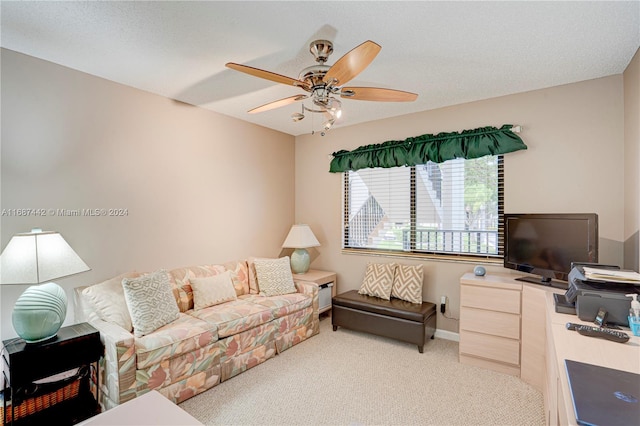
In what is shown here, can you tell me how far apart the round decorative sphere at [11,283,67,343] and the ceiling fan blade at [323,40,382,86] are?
7.49ft

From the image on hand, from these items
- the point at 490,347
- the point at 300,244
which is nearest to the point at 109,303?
the point at 300,244

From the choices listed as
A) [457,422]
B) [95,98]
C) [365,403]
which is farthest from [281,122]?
[457,422]

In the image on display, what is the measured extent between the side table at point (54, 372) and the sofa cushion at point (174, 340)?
284 millimetres

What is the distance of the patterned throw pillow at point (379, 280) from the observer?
3736 millimetres

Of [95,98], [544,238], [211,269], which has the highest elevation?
[95,98]

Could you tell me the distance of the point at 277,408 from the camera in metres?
2.36

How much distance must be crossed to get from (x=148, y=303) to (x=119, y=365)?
54cm

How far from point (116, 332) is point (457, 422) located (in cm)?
243

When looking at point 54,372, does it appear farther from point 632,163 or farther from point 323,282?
point 632,163

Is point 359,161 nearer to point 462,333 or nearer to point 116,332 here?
point 462,333

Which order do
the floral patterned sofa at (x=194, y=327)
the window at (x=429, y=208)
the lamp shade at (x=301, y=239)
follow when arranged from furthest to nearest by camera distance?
the lamp shade at (x=301, y=239) < the window at (x=429, y=208) < the floral patterned sofa at (x=194, y=327)

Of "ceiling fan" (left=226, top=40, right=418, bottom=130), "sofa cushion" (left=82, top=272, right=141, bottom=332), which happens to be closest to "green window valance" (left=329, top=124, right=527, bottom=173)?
"ceiling fan" (left=226, top=40, right=418, bottom=130)

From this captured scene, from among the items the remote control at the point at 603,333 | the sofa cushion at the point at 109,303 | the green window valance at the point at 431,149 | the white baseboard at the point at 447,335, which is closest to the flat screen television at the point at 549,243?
the green window valance at the point at 431,149

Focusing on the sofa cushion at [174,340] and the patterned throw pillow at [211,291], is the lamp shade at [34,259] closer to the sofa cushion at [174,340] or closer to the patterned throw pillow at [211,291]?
the sofa cushion at [174,340]
